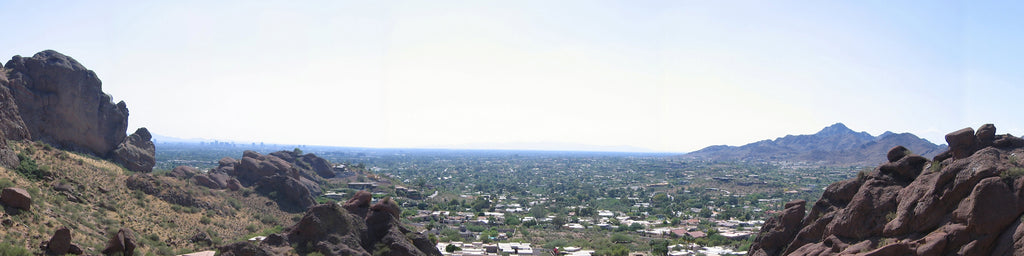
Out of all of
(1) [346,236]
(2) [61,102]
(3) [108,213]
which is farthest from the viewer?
(2) [61,102]

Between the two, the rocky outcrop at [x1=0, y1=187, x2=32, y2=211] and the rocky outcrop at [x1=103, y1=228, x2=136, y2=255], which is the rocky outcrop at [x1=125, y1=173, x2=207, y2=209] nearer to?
the rocky outcrop at [x1=0, y1=187, x2=32, y2=211]

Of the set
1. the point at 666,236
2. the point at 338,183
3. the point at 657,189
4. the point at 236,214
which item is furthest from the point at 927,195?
the point at 657,189

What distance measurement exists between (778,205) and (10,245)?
345ft

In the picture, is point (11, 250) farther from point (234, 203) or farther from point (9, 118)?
point (234, 203)

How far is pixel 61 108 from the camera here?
50.1 meters

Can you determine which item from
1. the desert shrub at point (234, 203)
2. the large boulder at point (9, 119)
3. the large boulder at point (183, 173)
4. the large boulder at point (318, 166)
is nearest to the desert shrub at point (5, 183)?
the large boulder at point (9, 119)

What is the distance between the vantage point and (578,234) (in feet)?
233

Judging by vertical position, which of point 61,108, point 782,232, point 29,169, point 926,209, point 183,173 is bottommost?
point 782,232

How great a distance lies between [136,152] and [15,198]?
107 feet

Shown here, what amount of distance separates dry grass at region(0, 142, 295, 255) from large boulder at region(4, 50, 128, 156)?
2490mm

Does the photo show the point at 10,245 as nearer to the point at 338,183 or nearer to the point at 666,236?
the point at 666,236

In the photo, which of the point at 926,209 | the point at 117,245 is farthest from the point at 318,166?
the point at 926,209

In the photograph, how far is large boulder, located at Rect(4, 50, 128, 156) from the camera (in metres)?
47.0

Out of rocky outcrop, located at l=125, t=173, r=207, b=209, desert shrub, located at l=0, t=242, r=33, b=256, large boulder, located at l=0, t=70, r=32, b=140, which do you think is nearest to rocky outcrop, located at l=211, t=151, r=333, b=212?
rocky outcrop, located at l=125, t=173, r=207, b=209
